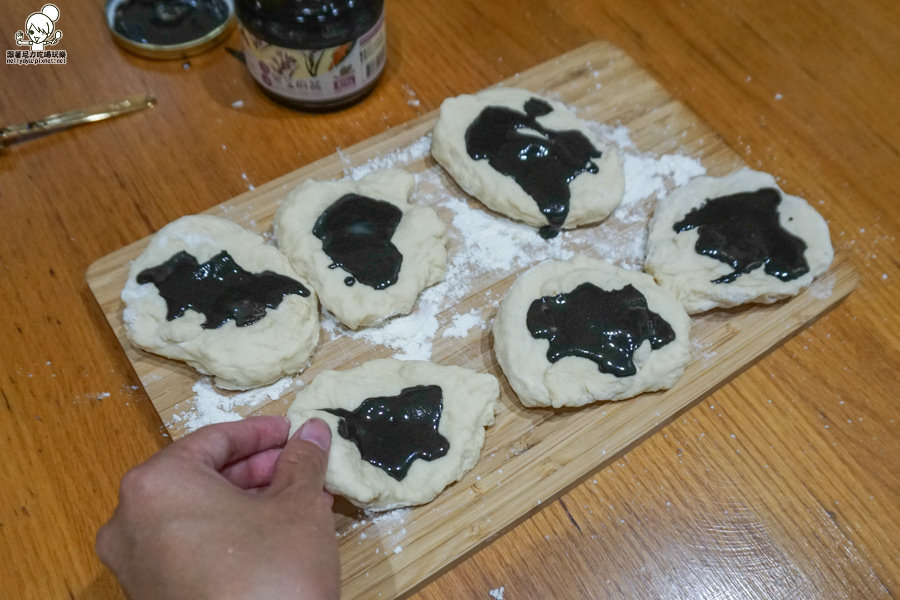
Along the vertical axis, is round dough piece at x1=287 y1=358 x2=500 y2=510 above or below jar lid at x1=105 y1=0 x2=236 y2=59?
below

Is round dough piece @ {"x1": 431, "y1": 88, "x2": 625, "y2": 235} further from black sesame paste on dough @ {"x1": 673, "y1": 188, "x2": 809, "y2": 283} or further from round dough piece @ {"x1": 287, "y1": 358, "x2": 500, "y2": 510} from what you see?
round dough piece @ {"x1": 287, "y1": 358, "x2": 500, "y2": 510}

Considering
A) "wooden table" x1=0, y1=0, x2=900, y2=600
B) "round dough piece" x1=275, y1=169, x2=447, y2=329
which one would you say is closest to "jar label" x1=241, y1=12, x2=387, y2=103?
"wooden table" x1=0, y1=0, x2=900, y2=600

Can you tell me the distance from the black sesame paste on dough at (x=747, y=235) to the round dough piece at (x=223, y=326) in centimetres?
78

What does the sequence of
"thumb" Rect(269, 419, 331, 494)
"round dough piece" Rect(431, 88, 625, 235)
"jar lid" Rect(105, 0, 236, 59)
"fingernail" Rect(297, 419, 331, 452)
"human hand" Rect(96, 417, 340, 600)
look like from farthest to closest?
"jar lid" Rect(105, 0, 236, 59) → "round dough piece" Rect(431, 88, 625, 235) → "fingernail" Rect(297, 419, 331, 452) → "thumb" Rect(269, 419, 331, 494) → "human hand" Rect(96, 417, 340, 600)

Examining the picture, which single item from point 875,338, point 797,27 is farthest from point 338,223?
point 797,27

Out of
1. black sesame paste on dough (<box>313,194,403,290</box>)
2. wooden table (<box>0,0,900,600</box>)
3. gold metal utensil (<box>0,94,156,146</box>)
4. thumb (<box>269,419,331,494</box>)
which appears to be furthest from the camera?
gold metal utensil (<box>0,94,156,146</box>)

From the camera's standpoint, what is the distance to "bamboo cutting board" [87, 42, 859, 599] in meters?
1.12

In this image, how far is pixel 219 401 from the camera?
122 centimetres

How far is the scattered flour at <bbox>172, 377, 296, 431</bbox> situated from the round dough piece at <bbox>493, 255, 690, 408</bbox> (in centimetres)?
41

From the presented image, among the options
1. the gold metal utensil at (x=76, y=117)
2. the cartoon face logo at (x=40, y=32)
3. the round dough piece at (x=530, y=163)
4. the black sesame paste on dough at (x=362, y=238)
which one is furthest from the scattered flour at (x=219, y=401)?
the cartoon face logo at (x=40, y=32)

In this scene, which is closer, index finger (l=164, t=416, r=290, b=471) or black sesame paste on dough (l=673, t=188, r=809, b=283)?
index finger (l=164, t=416, r=290, b=471)

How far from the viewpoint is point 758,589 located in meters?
1.16

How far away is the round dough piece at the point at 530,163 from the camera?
1.40 metres

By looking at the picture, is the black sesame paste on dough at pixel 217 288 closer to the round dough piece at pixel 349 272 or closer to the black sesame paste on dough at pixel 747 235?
the round dough piece at pixel 349 272
